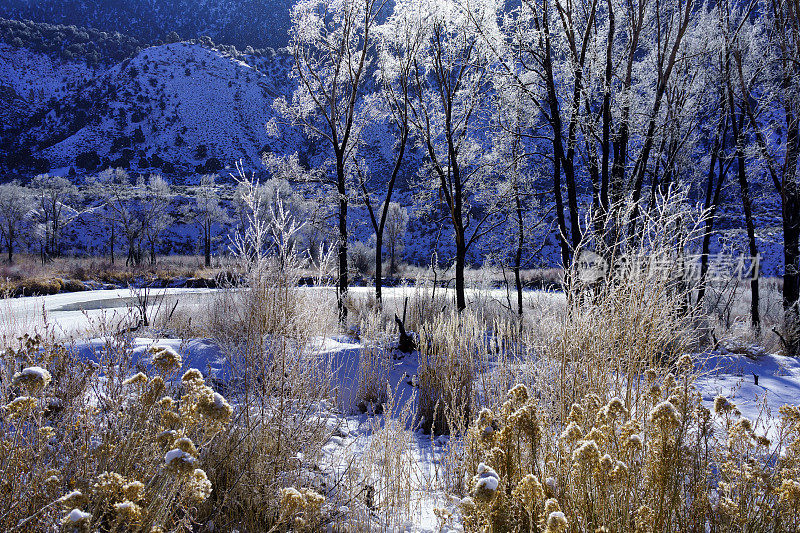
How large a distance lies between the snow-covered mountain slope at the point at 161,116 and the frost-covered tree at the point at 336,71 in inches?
2035

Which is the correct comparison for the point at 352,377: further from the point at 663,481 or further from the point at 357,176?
the point at 357,176

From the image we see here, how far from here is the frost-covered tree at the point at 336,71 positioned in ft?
37.0

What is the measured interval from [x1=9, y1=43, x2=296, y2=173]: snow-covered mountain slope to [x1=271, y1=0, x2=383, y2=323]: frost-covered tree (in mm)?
51684

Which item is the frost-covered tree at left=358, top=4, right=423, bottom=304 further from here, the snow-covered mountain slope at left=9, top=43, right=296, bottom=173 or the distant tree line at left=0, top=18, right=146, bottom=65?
the distant tree line at left=0, top=18, right=146, bottom=65

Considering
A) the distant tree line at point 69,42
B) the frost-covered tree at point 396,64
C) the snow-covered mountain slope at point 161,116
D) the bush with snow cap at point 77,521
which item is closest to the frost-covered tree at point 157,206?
the snow-covered mountain slope at point 161,116

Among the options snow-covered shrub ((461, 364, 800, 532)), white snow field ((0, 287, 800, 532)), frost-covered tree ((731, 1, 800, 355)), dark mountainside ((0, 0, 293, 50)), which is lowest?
white snow field ((0, 287, 800, 532))

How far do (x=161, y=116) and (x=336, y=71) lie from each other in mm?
69613

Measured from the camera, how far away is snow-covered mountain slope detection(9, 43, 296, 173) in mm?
63188

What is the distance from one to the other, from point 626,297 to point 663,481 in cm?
219

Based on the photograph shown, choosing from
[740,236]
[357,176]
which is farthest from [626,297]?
[740,236]

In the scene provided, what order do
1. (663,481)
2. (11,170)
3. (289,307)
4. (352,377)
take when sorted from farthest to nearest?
(11,170)
(352,377)
(289,307)
(663,481)

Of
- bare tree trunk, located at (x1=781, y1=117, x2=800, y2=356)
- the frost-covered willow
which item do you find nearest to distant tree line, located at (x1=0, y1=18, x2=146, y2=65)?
the frost-covered willow

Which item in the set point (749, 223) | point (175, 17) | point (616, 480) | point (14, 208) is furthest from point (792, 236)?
point (175, 17)

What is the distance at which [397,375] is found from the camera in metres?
6.86
